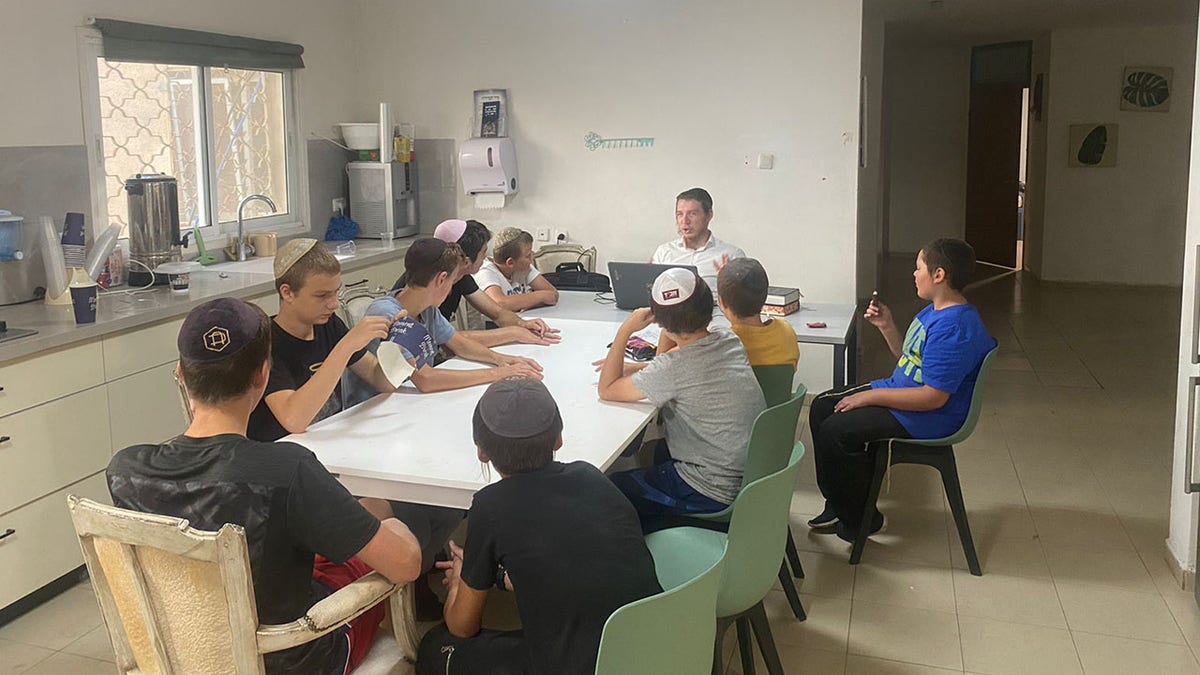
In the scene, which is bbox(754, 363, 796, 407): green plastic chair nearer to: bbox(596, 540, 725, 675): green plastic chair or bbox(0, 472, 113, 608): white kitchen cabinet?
bbox(596, 540, 725, 675): green plastic chair

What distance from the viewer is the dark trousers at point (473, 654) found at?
196 centimetres

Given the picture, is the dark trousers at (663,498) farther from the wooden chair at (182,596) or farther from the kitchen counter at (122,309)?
the kitchen counter at (122,309)

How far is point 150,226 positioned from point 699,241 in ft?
8.08

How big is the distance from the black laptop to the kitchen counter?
1456mm

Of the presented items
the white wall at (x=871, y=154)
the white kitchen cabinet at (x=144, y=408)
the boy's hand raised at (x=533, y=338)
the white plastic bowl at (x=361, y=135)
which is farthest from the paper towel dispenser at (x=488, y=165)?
the white wall at (x=871, y=154)

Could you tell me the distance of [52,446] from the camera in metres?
3.29

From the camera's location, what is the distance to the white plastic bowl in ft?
19.7

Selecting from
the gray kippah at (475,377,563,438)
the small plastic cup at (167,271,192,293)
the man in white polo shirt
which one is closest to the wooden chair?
the gray kippah at (475,377,563,438)

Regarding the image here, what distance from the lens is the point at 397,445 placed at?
2570mm

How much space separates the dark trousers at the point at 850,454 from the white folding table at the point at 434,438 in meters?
0.90

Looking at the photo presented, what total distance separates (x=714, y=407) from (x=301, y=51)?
3906mm

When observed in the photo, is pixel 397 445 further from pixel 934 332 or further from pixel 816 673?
pixel 934 332

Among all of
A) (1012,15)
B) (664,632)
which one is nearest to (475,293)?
(664,632)

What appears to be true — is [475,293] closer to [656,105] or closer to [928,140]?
[656,105]
